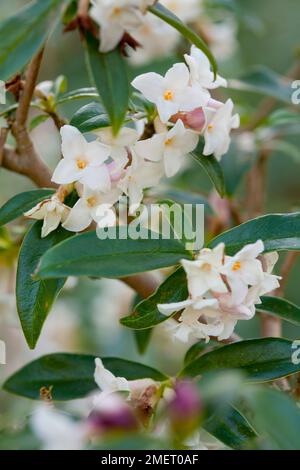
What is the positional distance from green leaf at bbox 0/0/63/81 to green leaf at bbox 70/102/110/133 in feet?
0.42

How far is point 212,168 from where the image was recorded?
2.91 feet

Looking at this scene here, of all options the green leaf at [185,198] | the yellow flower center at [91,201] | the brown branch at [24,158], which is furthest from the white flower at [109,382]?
the green leaf at [185,198]

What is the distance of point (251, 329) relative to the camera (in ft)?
6.79

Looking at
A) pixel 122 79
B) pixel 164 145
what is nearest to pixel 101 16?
pixel 122 79

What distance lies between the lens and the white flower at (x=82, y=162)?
807 millimetres

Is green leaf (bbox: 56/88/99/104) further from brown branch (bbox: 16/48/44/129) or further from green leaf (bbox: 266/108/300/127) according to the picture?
green leaf (bbox: 266/108/300/127)

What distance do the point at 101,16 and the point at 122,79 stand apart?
0.18 ft

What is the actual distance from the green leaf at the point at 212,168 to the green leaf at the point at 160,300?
11 cm

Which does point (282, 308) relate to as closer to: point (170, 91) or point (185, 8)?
point (170, 91)

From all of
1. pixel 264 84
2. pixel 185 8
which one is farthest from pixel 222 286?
pixel 185 8

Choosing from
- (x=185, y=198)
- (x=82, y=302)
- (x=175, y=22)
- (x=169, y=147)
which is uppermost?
(x=175, y=22)

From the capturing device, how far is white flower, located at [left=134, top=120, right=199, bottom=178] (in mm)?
826

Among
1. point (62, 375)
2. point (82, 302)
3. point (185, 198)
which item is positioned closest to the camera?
point (62, 375)

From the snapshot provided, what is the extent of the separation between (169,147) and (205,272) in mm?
152
